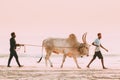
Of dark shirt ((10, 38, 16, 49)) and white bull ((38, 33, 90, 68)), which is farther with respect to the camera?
white bull ((38, 33, 90, 68))

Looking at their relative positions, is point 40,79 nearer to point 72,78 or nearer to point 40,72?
point 72,78

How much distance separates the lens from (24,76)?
18.8 metres

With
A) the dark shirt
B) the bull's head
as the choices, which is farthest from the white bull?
the dark shirt

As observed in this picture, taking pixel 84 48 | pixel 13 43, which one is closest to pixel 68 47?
pixel 84 48

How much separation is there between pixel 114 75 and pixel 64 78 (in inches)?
87.8

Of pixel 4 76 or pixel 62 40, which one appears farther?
pixel 62 40

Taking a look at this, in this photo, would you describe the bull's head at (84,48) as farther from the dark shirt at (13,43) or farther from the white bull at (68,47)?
the dark shirt at (13,43)

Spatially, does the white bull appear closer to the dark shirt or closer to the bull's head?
the bull's head

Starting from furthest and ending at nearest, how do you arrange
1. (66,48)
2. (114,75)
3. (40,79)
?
(66,48)
(114,75)
(40,79)

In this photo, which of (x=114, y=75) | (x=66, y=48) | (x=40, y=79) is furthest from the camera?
(x=66, y=48)

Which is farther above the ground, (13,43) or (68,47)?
(13,43)

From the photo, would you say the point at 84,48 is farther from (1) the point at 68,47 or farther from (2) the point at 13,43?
(2) the point at 13,43

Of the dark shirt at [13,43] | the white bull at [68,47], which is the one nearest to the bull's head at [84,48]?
the white bull at [68,47]

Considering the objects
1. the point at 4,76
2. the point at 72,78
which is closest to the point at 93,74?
the point at 72,78
